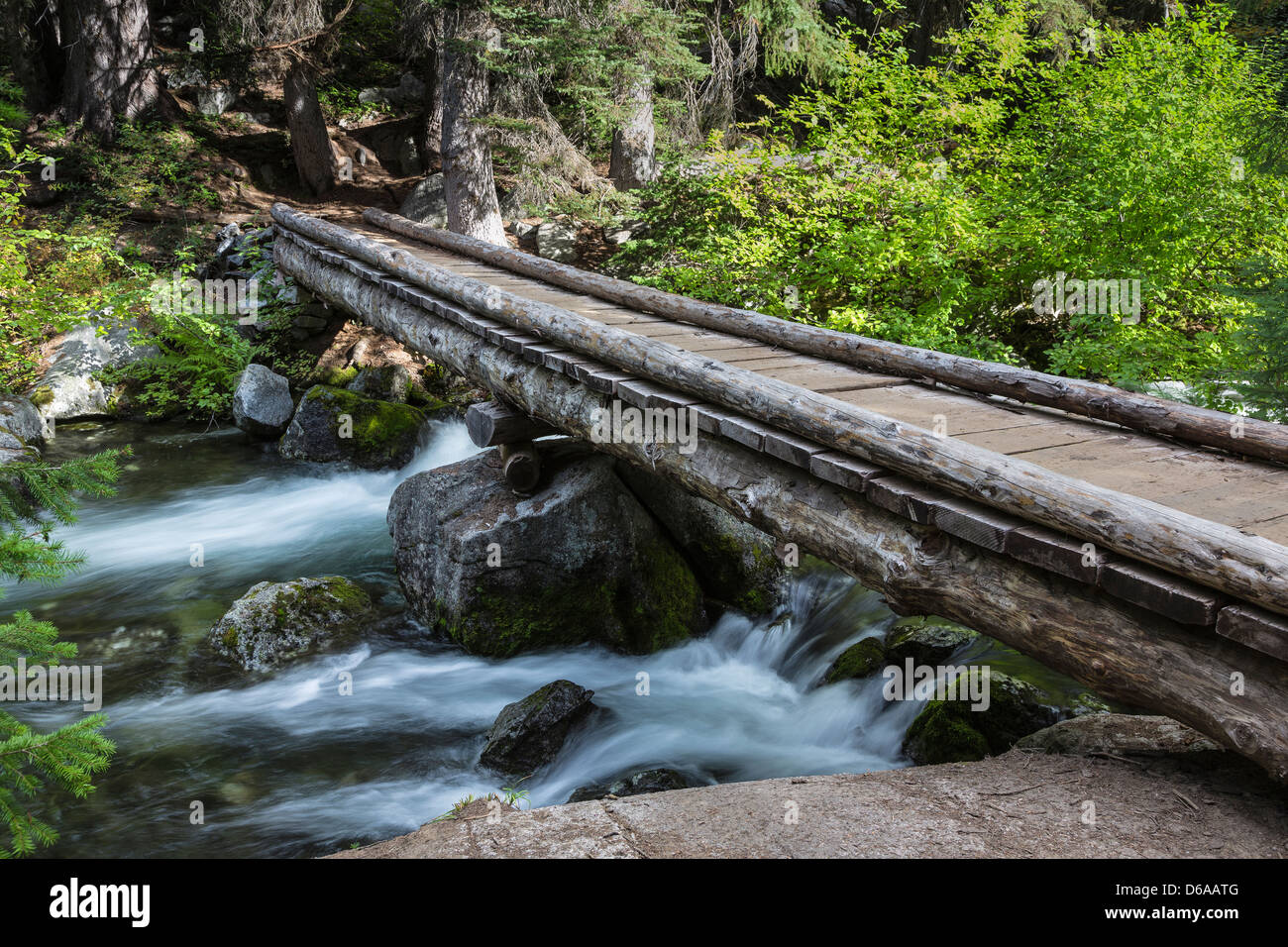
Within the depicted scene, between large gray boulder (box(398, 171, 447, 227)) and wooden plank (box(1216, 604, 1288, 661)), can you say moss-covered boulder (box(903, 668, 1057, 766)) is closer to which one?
wooden plank (box(1216, 604, 1288, 661))

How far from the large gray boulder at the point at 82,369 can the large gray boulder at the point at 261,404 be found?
1.95 m

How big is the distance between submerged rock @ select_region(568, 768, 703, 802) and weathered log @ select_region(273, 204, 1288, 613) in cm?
232

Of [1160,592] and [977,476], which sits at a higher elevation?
[977,476]

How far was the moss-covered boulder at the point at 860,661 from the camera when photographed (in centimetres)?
594

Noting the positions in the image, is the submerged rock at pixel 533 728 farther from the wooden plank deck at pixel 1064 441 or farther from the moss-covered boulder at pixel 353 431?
the moss-covered boulder at pixel 353 431

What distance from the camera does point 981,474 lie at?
11.1 ft

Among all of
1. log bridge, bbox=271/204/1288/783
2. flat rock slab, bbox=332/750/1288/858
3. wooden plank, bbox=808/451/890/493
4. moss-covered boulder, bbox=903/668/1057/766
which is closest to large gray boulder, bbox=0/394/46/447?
log bridge, bbox=271/204/1288/783

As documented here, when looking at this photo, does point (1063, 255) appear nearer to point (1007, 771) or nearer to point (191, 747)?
point (1007, 771)

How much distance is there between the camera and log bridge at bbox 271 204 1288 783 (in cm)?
281

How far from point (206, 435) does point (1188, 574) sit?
477 inches

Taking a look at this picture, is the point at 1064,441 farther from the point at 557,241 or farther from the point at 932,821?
the point at 557,241

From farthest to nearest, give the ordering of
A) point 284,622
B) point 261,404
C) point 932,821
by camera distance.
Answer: point 261,404, point 284,622, point 932,821

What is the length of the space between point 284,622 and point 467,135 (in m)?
8.54

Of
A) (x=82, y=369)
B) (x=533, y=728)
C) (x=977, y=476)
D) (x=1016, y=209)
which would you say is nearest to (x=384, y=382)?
(x=82, y=369)
